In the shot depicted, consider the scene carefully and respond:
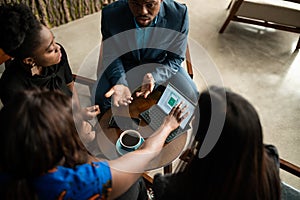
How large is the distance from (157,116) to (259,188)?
0.74m

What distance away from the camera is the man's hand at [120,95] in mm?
1581

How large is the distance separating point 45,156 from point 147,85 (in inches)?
35.7

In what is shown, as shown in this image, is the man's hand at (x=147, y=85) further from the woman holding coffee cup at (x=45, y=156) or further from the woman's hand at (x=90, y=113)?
the woman holding coffee cup at (x=45, y=156)

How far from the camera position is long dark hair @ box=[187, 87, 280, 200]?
767 millimetres

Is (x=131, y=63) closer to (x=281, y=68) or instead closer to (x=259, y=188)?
(x=259, y=188)

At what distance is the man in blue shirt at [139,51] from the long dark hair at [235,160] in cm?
76

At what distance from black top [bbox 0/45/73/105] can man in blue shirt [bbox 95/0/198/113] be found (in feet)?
0.80

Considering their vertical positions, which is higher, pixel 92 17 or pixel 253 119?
pixel 253 119

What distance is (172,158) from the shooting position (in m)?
1.41

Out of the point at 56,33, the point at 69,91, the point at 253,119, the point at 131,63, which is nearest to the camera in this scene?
the point at 253,119

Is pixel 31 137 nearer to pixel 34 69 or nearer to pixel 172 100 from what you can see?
pixel 34 69

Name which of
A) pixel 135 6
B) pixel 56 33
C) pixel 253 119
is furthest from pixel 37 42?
pixel 56 33

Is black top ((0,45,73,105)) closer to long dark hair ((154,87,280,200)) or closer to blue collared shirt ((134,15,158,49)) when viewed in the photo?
blue collared shirt ((134,15,158,49))

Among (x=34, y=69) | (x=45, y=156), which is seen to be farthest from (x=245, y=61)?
(x=45, y=156)
